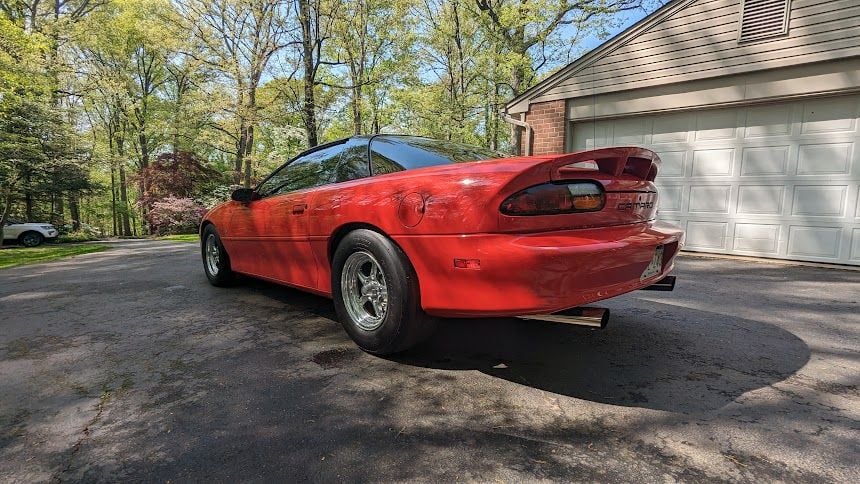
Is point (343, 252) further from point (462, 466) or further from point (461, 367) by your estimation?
point (462, 466)

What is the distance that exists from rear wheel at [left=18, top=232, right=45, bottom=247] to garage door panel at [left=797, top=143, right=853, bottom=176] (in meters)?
23.0

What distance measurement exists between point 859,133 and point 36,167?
68.5 feet

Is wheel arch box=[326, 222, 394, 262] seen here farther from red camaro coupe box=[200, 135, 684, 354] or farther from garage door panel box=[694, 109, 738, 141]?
garage door panel box=[694, 109, 738, 141]

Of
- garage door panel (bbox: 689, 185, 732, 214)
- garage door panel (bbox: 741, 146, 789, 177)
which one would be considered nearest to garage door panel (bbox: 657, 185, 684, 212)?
garage door panel (bbox: 689, 185, 732, 214)

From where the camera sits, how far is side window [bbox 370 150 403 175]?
8.74 ft

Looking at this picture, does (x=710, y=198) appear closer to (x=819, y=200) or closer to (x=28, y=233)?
(x=819, y=200)

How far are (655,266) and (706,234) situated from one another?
5729 mm

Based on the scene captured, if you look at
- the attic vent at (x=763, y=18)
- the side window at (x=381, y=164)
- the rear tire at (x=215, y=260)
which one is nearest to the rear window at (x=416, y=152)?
the side window at (x=381, y=164)

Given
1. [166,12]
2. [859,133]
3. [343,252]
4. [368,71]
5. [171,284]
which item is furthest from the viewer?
[368,71]

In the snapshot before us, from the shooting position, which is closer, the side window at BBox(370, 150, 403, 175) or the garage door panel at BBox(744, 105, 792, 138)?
the side window at BBox(370, 150, 403, 175)

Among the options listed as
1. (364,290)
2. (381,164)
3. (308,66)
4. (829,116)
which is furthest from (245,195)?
(308,66)

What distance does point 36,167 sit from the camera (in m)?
14.3

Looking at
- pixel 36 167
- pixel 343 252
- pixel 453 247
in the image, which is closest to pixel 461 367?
pixel 453 247

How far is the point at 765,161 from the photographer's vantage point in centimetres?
644
